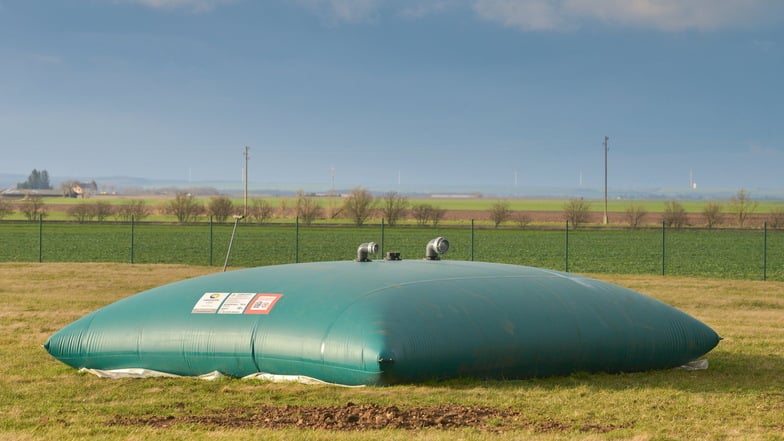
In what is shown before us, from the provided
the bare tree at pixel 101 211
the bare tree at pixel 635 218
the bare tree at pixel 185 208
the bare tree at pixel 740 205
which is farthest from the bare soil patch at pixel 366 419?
the bare tree at pixel 740 205

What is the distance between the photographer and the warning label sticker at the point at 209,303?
11.2m

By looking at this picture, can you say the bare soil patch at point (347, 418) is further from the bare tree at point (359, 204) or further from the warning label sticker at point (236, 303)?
the bare tree at point (359, 204)

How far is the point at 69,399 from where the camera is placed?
1047cm

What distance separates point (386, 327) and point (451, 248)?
119ft

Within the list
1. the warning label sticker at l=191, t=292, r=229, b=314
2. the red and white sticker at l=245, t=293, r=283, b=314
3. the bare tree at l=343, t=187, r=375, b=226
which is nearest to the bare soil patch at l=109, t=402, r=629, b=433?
the red and white sticker at l=245, t=293, r=283, b=314

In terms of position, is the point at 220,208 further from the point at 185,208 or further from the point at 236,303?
the point at 236,303

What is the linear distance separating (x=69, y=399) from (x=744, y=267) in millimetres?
30437

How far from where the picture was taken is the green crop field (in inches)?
1441

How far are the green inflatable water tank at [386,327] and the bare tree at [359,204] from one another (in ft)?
205

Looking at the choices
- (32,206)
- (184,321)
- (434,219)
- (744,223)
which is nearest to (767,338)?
(184,321)

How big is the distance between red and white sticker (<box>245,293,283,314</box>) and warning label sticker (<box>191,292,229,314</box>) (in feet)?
1.36

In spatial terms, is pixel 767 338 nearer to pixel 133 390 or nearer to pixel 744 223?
pixel 133 390

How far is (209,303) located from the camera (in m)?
11.3

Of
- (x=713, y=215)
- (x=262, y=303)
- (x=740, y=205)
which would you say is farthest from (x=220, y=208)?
(x=262, y=303)
